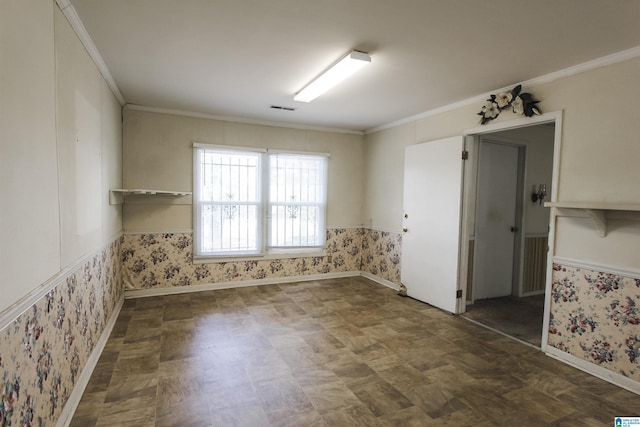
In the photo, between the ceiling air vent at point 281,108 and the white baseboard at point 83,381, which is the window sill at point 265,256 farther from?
the ceiling air vent at point 281,108

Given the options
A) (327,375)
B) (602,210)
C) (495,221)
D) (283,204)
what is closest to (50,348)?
(327,375)

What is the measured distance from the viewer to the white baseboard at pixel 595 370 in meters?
2.38

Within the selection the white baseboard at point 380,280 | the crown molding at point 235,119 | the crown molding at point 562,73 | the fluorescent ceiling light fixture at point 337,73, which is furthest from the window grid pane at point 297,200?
the crown molding at point 562,73

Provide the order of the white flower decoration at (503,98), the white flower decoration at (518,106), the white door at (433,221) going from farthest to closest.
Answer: the white door at (433,221)
the white flower decoration at (503,98)
the white flower decoration at (518,106)

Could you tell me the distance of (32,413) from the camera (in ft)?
4.95

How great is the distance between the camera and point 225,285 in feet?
15.7

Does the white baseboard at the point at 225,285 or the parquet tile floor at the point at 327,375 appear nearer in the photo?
the parquet tile floor at the point at 327,375

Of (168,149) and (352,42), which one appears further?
(168,149)

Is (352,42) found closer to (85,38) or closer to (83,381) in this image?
(85,38)

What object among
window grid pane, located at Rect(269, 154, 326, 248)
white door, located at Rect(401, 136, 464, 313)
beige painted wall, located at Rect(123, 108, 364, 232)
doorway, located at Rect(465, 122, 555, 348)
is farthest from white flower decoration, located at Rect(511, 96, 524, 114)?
beige painted wall, located at Rect(123, 108, 364, 232)

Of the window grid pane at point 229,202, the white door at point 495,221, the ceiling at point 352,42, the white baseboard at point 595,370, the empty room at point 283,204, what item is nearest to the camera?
the empty room at point 283,204

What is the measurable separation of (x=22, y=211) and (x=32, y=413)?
0.93 m

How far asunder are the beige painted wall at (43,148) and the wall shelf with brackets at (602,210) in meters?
3.40

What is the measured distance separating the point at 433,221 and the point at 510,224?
1395mm
